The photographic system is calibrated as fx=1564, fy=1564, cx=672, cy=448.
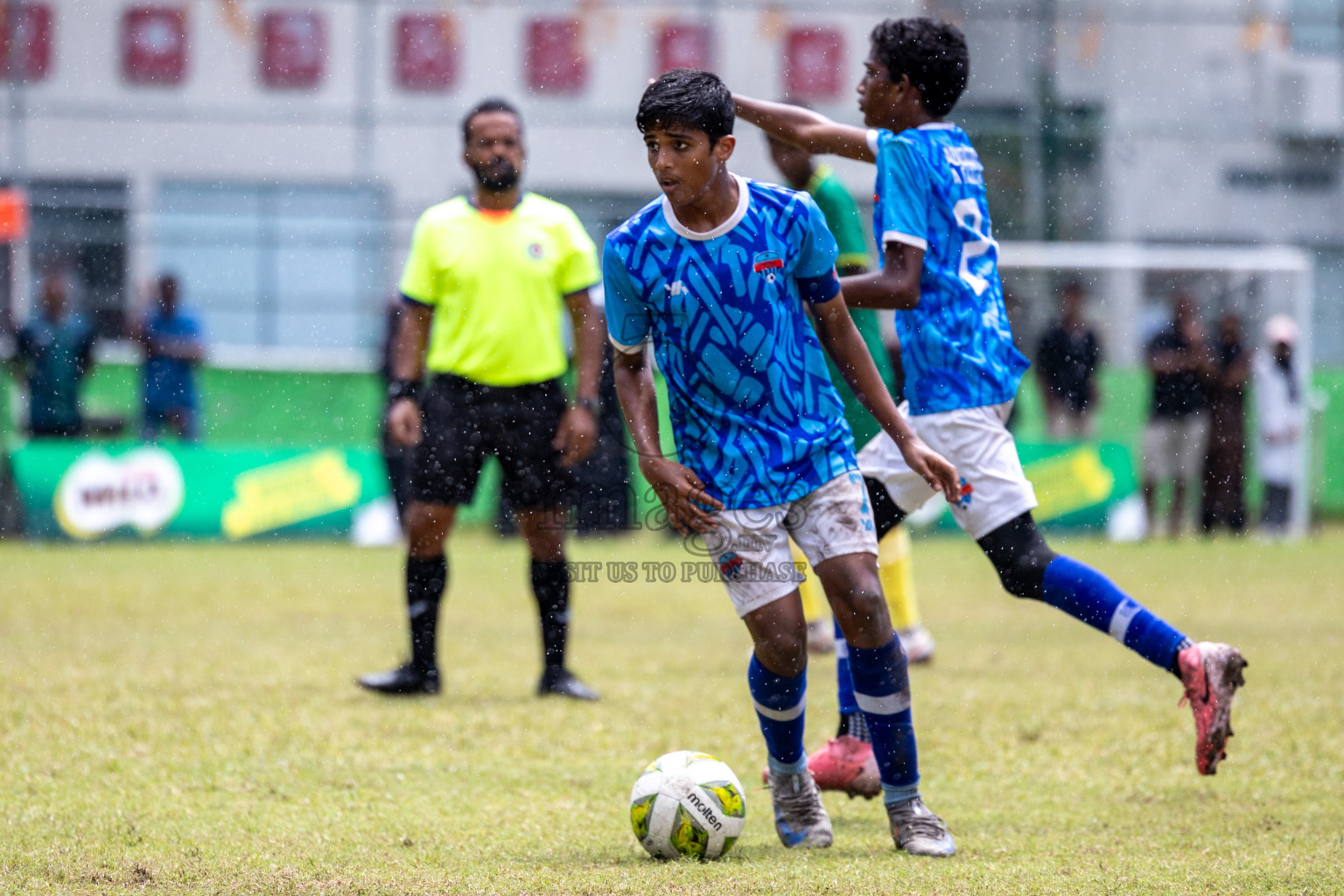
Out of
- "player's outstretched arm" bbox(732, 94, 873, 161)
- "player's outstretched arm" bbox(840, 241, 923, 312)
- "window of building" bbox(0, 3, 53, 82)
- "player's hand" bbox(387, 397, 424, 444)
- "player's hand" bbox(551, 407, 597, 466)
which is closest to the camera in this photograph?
"player's outstretched arm" bbox(840, 241, 923, 312)

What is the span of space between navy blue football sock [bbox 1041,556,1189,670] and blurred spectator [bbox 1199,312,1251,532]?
10279 millimetres

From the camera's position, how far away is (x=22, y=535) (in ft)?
41.0

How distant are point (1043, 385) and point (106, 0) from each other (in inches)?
480

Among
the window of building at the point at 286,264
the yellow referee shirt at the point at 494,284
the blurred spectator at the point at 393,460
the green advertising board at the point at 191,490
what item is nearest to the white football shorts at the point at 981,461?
the yellow referee shirt at the point at 494,284

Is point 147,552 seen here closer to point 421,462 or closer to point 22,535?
point 22,535

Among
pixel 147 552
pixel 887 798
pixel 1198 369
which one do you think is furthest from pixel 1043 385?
pixel 887 798

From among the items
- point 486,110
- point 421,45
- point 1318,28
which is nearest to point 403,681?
point 486,110

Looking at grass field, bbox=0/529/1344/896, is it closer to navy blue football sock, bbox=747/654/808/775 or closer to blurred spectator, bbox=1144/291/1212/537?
navy blue football sock, bbox=747/654/808/775

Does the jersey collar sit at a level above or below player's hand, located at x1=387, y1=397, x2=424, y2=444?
above

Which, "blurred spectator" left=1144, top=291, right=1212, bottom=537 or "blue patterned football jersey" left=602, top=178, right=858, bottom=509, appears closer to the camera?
"blue patterned football jersey" left=602, top=178, right=858, bottom=509

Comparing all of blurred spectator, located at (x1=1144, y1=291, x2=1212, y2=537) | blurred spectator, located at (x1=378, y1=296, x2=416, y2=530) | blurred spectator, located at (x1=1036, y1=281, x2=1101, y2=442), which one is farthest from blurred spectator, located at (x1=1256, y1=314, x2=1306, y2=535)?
blurred spectator, located at (x1=378, y1=296, x2=416, y2=530)

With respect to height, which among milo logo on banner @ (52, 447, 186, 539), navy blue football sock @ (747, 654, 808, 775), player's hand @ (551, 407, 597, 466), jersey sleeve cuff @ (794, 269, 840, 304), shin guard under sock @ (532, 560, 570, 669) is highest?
jersey sleeve cuff @ (794, 269, 840, 304)

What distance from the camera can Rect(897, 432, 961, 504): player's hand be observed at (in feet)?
12.0

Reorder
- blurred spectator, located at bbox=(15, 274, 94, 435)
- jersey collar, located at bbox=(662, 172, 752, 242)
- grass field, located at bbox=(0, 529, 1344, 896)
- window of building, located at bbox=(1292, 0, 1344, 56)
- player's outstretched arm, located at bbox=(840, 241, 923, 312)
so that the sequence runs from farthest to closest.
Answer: window of building, located at bbox=(1292, 0, 1344, 56)
blurred spectator, located at bbox=(15, 274, 94, 435)
player's outstretched arm, located at bbox=(840, 241, 923, 312)
jersey collar, located at bbox=(662, 172, 752, 242)
grass field, located at bbox=(0, 529, 1344, 896)
